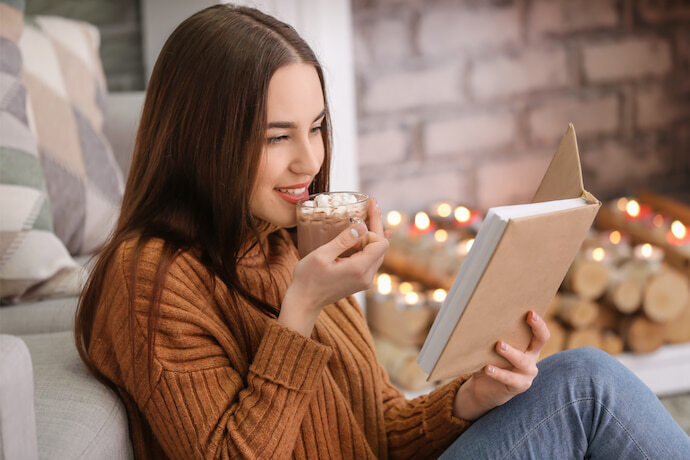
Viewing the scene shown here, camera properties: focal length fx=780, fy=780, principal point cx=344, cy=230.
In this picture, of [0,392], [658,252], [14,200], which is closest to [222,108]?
[0,392]

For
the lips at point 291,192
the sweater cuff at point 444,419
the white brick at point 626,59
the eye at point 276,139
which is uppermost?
the white brick at point 626,59

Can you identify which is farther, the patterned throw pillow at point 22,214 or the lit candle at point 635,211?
the lit candle at point 635,211

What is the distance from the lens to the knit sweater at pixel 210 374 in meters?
0.95

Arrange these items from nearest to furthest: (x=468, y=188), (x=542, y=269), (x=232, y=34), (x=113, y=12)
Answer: (x=542, y=269)
(x=232, y=34)
(x=113, y=12)
(x=468, y=188)

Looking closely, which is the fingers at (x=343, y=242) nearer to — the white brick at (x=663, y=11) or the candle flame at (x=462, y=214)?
the candle flame at (x=462, y=214)

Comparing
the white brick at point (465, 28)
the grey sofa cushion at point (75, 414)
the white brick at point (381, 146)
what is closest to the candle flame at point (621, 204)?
the white brick at point (465, 28)

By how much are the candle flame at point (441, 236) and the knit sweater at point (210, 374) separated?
45.8 inches

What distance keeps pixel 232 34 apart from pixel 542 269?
0.50 metres

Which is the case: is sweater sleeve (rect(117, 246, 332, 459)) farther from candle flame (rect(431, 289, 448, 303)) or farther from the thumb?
candle flame (rect(431, 289, 448, 303))

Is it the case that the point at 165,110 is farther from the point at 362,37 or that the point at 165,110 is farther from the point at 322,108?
the point at 362,37

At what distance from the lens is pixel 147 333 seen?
946 millimetres

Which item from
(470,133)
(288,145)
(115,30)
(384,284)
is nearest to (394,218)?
(384,284)

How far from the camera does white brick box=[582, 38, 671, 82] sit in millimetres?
2551

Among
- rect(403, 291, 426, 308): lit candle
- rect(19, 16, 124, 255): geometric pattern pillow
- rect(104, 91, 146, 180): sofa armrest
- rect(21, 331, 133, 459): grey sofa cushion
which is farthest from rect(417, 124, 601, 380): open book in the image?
rect(104, 91, 146, 180): sofa armrest
